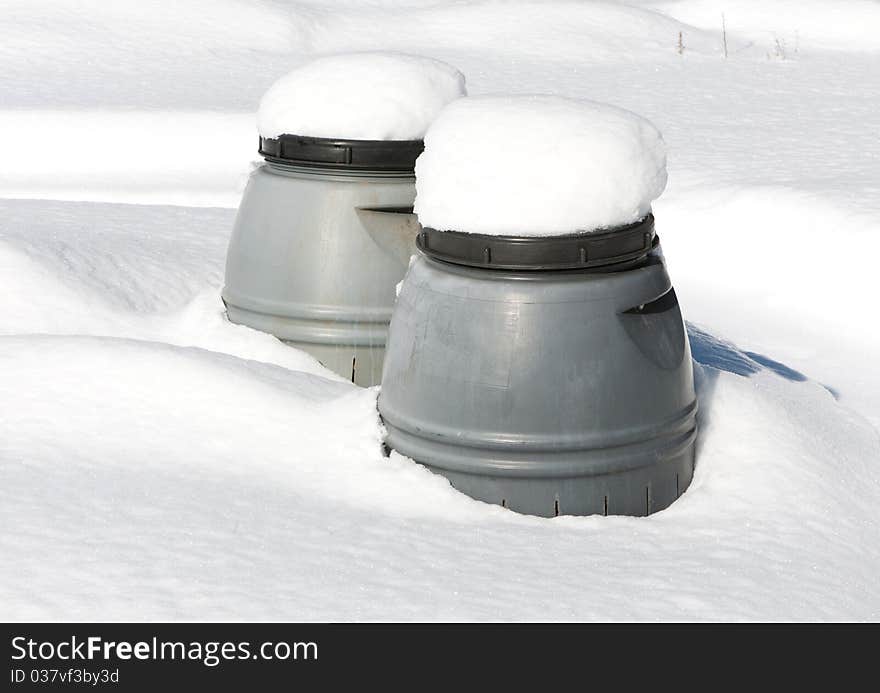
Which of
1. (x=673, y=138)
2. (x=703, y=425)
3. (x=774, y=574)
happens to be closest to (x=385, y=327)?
(x=703, y=425)

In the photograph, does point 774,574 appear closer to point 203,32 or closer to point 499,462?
point 499,462

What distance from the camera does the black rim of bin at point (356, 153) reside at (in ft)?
16.5

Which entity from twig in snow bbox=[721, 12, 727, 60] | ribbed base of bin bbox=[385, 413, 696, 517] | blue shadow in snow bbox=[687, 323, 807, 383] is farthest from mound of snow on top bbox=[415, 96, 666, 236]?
twig in snow bbox=[721, 12, 727, 60]

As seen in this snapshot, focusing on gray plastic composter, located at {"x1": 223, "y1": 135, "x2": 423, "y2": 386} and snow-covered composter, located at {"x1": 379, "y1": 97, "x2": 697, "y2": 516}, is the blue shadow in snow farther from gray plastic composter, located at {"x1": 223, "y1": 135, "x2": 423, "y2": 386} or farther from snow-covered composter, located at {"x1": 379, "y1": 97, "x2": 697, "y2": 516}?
snow-covered composter, located at {"x1": 379, "y1": 97, "x2": 697, "y2": 516}

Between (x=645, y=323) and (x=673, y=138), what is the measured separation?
674 cm

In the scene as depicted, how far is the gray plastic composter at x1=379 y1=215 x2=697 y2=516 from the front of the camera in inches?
142

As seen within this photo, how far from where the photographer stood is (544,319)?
11.8 feet

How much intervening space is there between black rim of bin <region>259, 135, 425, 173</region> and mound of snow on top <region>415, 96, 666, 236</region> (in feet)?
3.93

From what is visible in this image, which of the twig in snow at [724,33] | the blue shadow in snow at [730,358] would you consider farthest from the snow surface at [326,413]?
the twig in snow at [724,33]

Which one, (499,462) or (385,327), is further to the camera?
(385,327)

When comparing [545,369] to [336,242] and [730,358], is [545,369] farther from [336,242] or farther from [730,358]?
[730,358]

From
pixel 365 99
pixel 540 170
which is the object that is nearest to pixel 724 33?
pixel 365 99

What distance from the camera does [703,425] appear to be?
432cm
